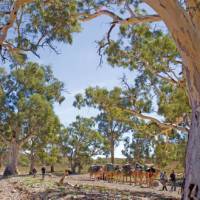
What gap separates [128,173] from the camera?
1309 inches

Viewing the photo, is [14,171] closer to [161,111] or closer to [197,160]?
[161,111]

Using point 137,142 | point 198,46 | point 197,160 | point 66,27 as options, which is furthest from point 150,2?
point 137,142

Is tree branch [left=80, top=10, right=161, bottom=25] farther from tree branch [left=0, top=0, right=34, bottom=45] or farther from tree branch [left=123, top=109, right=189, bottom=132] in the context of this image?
tree branch [left=123, top=109, right=189, bottom=132]

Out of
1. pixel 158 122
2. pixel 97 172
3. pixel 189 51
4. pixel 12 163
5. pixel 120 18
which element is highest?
pixel 120 18

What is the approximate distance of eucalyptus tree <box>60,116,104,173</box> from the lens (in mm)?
54844

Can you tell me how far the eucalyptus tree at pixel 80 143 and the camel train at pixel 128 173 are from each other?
1560 cm

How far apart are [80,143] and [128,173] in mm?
22812

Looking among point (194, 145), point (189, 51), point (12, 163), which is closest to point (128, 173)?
point (12, 163)

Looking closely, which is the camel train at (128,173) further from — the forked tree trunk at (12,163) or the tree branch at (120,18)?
the tree branch at (120,18)

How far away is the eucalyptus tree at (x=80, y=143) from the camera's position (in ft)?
180

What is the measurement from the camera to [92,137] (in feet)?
177

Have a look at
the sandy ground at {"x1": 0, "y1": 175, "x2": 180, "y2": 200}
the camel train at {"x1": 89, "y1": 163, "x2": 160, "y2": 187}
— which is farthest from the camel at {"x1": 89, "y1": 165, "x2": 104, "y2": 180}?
the sandy ground at {"x1": 0, "y1": 175, "x2": 180, "y2": 200}

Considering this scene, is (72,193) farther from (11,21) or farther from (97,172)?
(97,172)

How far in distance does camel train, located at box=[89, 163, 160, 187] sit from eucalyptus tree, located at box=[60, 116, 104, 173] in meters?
15.6
